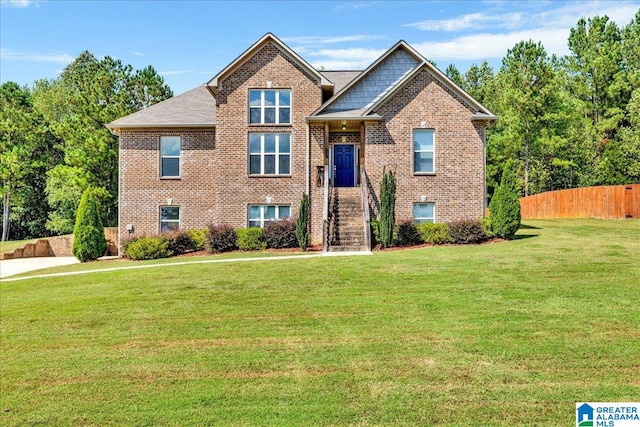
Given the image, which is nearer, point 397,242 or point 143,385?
point 143,385

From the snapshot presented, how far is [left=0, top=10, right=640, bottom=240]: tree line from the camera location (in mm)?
33656

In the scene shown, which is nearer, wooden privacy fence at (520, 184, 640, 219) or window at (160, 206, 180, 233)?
window at (160, 206, 180, 233)

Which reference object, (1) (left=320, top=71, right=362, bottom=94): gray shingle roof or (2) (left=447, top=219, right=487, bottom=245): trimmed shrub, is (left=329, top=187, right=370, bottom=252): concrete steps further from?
(1) (left=320, top=71, right=362, bottom=94): gray shingle roof

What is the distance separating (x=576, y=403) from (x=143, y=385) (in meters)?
5.15

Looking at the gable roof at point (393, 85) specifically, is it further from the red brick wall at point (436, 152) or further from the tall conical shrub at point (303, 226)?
the tall conical shrub at point (303, 226)

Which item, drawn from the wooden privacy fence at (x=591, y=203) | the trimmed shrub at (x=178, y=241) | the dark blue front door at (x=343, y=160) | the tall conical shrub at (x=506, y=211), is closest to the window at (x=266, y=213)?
the trimmed shrub at (x=178, y=241)

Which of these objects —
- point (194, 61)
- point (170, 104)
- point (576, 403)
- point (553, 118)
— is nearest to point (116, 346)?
point (576, 403)

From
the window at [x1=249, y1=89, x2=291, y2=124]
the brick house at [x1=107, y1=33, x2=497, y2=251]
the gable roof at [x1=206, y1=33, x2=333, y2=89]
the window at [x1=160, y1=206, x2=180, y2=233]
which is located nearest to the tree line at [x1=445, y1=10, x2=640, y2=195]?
the brick house at [x1=107, y1=33, x2=497, y2=251]

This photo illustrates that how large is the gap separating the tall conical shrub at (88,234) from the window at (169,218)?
8.55 ft

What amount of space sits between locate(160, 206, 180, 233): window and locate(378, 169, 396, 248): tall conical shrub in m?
9.50

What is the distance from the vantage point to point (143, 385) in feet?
21.2

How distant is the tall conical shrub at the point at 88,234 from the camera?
2097cm

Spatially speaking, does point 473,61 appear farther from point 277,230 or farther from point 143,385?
point 143,385

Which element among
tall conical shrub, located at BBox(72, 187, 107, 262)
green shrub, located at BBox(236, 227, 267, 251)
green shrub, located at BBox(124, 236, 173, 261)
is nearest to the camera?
green shrub, located at BBox(124, 236, 173, 261)
